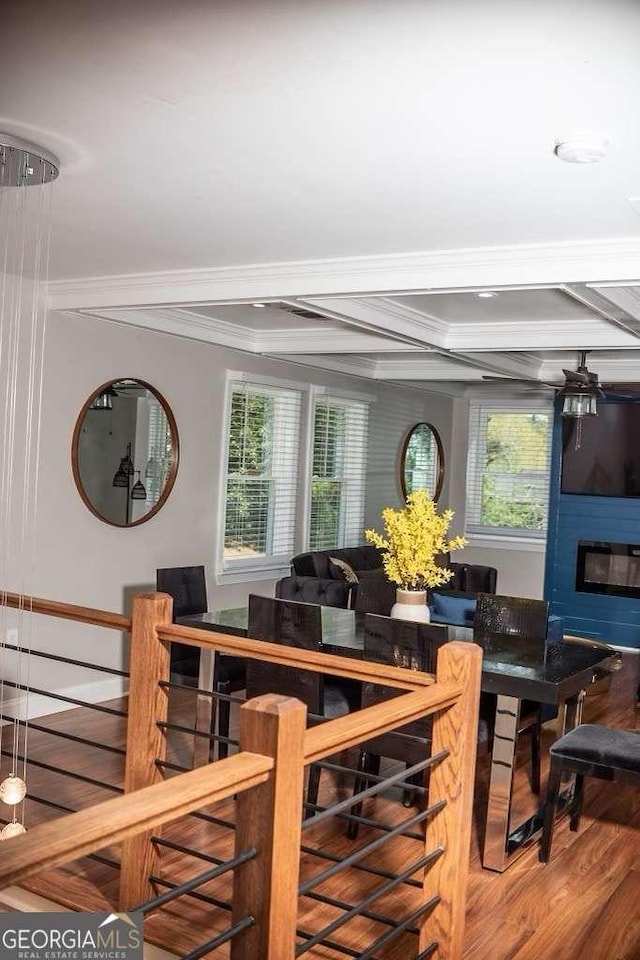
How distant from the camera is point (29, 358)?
5.41 metres

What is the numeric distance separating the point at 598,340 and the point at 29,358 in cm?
335

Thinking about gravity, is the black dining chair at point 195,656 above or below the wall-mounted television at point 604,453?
below

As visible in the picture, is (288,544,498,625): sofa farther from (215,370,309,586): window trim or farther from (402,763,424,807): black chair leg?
(402,763,424,807): black chair leg

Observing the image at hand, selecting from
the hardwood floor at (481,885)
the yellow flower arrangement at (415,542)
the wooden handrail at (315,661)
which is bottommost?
the hardwood floor at (481,885)

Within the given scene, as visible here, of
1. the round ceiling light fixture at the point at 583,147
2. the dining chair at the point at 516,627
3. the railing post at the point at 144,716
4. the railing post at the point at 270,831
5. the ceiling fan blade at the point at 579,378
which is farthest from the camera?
the ceiling fan blade at the point at 579,378

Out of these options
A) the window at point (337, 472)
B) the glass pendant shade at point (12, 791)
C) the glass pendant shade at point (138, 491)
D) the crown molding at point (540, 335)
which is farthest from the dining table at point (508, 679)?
the window at point (337, 472)

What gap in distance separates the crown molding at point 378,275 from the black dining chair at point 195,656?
1.54 meters

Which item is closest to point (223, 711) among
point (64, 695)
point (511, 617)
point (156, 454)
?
point (511, 617)

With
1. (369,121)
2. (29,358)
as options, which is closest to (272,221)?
(369,121)

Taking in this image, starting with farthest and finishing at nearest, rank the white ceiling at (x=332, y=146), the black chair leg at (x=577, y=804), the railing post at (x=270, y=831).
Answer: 1. the black chair leg at (x=577, y=804)
2. the white ceiling at (x=332, y=146)
3. the railing post at (x=270, y=831)

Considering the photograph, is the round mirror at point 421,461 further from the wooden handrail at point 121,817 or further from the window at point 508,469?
the wooden handrail at point 121,817

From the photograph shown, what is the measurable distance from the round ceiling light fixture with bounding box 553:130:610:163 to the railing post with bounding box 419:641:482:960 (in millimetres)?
1353

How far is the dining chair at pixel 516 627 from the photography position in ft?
14.7

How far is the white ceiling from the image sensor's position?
2006mm
